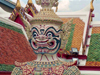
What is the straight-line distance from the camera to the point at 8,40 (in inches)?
274

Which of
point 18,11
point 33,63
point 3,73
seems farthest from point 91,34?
point 33,63

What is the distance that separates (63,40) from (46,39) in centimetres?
56

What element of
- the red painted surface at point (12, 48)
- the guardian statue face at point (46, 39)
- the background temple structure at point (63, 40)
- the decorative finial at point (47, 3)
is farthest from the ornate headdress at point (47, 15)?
the red painted surface at point (12, 48)

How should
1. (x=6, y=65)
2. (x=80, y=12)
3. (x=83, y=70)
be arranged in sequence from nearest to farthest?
(x=6, y=65)
(x=83, y=70)
(x=80, y=12)

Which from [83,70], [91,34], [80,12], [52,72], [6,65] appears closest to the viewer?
[52,72]

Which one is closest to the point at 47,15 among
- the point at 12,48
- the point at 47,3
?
the point at 47,3

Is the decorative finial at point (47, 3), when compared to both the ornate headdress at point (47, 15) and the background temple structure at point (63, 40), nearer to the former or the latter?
the ornate headdress at point (47, 15)

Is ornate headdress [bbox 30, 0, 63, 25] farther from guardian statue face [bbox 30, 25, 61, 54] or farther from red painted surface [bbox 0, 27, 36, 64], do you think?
red painted surface [bbox 0, 27, 36, 64]

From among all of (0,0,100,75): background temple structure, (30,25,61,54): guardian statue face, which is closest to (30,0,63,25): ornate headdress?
(30,25,61,54): guardian statue face

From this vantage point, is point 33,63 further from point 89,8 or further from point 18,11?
point 89,8

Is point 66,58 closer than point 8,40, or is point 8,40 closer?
point 8,40

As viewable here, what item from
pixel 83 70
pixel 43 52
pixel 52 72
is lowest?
pixel 83 70

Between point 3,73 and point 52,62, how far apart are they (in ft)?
7.21

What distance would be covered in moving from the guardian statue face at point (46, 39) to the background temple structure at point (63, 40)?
0.93 ft
